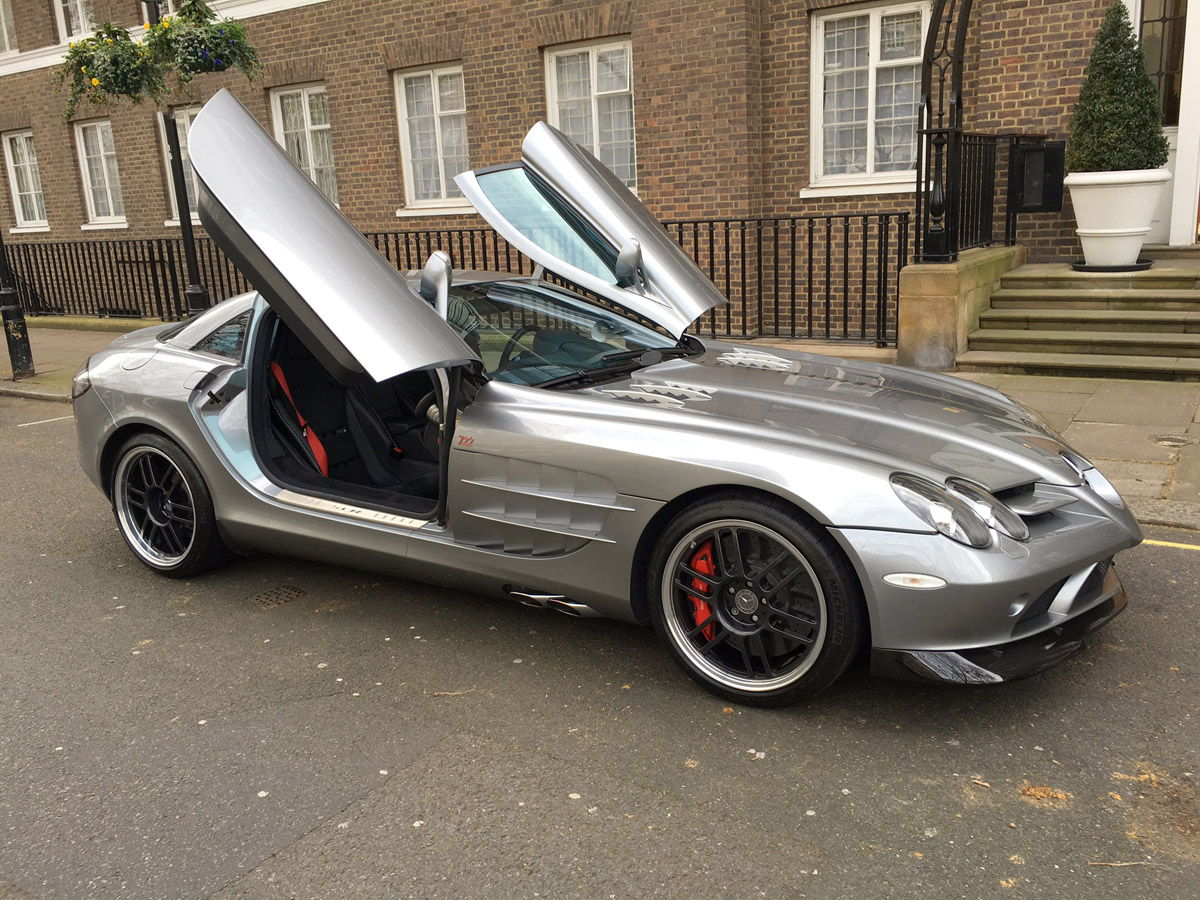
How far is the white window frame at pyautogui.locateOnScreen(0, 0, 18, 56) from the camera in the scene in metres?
20.0

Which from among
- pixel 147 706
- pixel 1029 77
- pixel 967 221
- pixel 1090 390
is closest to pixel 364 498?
pixel 147 706

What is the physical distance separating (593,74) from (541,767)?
11.1 meters

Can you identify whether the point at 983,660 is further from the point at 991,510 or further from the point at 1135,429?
the point at 1135,429

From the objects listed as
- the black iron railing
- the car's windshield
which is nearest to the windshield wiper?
the car's windshield

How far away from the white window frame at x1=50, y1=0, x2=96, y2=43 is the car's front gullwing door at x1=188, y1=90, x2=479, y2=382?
18392 mm

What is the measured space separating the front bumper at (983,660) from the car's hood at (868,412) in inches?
19.6

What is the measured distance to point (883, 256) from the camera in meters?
9.38

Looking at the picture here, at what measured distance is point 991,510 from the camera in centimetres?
311

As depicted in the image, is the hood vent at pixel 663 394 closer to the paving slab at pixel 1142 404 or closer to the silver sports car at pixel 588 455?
the silver sports car at pixel 588 455

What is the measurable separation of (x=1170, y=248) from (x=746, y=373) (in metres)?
7.77

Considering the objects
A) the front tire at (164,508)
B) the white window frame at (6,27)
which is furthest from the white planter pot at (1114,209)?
the white window frame at (6,27)

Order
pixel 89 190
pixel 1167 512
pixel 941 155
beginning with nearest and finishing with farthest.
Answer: pixel 1167 512
pixel 941 155
pixel 89 190

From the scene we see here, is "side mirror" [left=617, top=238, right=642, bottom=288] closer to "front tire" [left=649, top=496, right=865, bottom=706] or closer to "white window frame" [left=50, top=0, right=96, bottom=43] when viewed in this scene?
"front tire" [left=649, top=496, right=865, bottom=706]

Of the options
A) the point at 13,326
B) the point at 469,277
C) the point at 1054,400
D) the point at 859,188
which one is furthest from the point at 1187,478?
the point at 13,326
